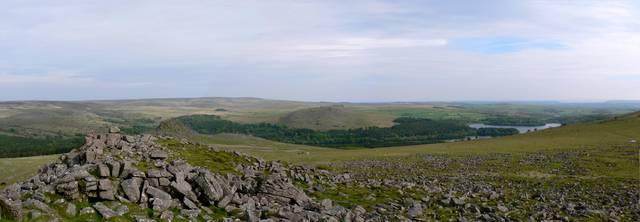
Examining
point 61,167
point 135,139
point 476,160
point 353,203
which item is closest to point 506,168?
point 476,160

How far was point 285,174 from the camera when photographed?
36.9 m

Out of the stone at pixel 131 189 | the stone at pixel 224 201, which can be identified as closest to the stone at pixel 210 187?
the stone at pixel 224 201

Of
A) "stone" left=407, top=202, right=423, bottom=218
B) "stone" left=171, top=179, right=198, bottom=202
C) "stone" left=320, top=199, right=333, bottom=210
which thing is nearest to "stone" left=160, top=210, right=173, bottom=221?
"stone" left=171, top=179, right=198, bottom=202

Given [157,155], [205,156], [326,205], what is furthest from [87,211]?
[205,156]

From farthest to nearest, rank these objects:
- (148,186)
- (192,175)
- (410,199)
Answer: (410,199)
(192,175)
(148,186)

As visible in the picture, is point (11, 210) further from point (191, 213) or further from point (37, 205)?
point (191, 213)

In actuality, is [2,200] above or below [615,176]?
above

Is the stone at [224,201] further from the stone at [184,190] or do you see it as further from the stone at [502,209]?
the stone at [502,209]

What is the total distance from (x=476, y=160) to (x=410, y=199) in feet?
123

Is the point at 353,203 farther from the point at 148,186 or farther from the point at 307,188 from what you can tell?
the point at 148,186

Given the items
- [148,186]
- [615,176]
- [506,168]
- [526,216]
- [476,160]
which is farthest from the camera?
[476,160]

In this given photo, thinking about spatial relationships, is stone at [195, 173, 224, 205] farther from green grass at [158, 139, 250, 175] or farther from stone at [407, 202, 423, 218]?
stone at [407, 202, 423, 218]

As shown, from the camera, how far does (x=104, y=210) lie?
20.0 meters

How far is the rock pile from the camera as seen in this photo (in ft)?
66.1
